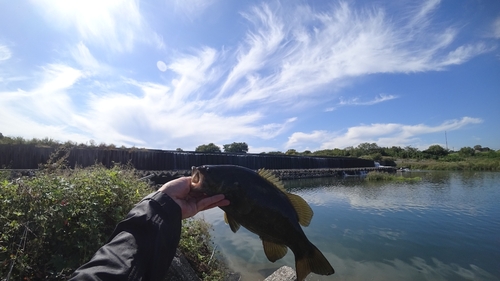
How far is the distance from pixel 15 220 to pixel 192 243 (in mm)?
3206

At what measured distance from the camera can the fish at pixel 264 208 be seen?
238 cm

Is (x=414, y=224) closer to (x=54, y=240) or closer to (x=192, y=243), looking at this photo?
(x=192, y=243)

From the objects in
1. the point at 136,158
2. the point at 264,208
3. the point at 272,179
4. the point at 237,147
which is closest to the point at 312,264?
the point at 264,208

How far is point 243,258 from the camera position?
24.6ft

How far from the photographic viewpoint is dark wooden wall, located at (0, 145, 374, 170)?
1791 cm

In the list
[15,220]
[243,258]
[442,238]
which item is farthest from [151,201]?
[442,238]

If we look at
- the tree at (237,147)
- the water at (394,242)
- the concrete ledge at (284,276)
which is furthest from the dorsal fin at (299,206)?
the tree at (237,147)

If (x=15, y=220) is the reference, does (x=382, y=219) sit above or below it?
below

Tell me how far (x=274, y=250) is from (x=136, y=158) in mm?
22167

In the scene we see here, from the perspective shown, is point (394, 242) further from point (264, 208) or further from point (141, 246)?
point (141, 246)

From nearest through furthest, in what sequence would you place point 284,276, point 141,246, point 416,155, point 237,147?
1. point 141,246
2. point 284,276
3. point 237,147
4. point 416,155

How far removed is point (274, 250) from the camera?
2656 mm

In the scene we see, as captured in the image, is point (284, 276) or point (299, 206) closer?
point (299, 206)

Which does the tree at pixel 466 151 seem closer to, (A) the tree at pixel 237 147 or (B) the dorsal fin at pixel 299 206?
(A) the tree at pixel 237 147
